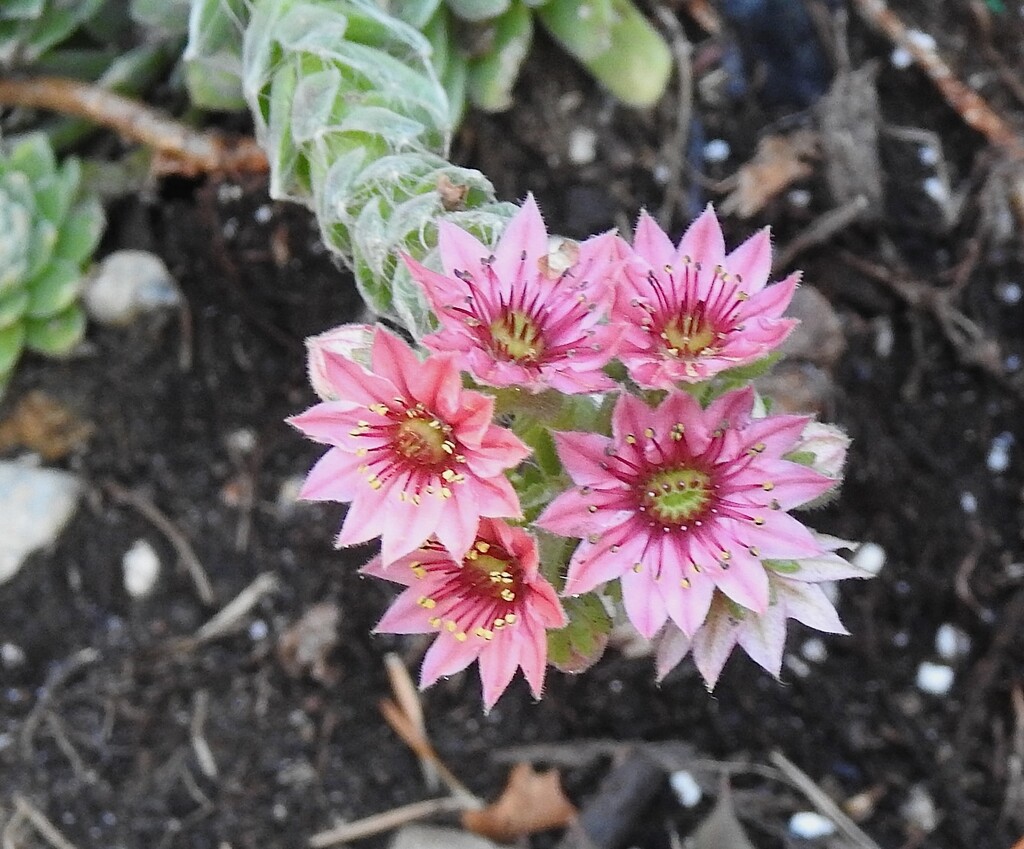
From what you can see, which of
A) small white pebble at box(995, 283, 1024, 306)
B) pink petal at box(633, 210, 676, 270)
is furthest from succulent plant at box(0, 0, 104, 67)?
small white pebble at box(995, 283, 1024, 306)

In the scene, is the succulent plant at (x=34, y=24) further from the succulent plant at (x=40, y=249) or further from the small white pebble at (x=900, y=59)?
the small white pebble at (x=900, y=59)

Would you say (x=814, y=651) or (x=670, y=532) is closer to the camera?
(x=670, y=532)

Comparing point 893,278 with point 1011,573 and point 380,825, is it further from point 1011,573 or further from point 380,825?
point 380,825

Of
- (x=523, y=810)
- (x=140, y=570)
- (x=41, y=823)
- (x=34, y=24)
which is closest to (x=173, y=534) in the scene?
(x=140, y=570)

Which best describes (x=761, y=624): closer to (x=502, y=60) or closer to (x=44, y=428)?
(x=502, y=60)

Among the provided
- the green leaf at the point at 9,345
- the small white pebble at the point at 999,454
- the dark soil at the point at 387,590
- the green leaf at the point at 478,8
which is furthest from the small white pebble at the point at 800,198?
the green leaf at the point at 9,345
